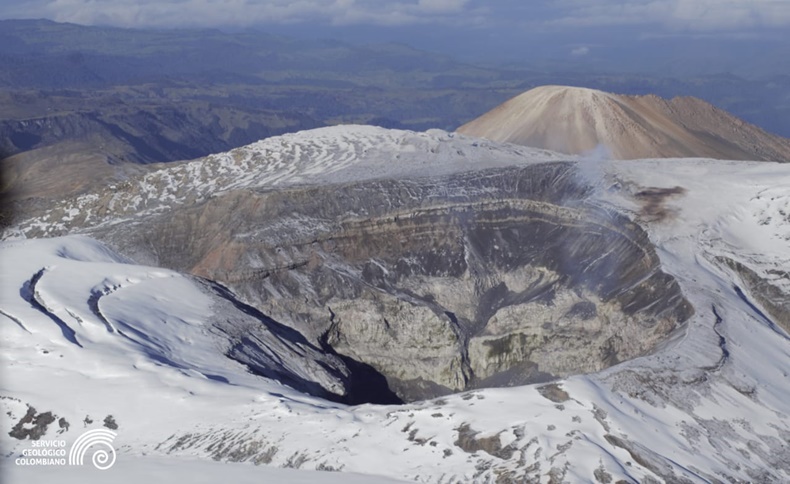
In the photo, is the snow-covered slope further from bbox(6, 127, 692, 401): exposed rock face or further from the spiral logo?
bbox(6, 127, 692, 401): exposed rock face

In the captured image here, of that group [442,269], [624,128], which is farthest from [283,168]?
[624,128]

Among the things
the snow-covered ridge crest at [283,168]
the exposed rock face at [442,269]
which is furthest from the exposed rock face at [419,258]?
the snow-covered ridge crest at [283,168]

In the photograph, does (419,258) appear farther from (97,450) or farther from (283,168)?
(97,450)

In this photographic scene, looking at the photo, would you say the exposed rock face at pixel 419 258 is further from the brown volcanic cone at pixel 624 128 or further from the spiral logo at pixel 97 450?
the brown volcanic cone at pixel 624 128

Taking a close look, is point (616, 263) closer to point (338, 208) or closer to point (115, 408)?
point (338, 208)

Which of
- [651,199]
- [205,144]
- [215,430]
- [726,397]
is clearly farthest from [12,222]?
[205,144]
